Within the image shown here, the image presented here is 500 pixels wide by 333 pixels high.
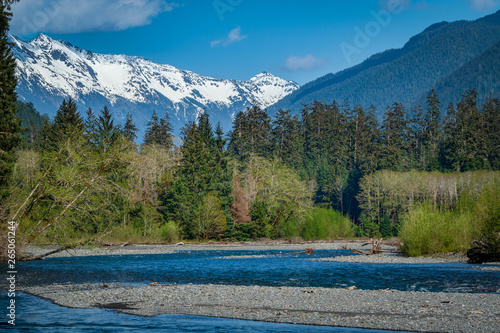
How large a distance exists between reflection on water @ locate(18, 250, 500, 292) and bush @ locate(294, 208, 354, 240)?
37133mm

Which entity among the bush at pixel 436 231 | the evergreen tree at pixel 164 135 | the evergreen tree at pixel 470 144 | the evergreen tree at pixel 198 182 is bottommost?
the bush at pixel 436 231

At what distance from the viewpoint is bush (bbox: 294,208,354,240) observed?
75.2m

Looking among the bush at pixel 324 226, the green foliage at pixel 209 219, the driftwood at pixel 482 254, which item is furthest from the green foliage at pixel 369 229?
the driftwood at pixel 482 254

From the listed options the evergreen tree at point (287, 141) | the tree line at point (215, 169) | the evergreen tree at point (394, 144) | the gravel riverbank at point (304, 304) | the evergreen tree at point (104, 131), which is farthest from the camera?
the evergreen tree at point (287, 141)

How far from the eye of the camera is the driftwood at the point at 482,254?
110ft

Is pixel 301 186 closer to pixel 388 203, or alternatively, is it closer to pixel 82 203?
pixel 388 203

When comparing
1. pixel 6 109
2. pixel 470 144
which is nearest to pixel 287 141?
pixel 470 144

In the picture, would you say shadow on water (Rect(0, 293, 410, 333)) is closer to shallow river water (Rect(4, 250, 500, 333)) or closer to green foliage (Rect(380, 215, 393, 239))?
shallow river water (Rect(4, 250, 500, 333))

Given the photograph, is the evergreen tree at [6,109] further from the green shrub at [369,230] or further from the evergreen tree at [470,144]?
the evergreen tree at [470,144]

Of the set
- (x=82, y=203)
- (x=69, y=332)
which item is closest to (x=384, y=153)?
(x=82, y=203)

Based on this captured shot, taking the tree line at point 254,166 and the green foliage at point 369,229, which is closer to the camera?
the tree line at point 254,166

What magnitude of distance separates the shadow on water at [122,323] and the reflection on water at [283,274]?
8903 mm

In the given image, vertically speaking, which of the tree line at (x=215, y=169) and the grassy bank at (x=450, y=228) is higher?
the tree line at (x=215, y=169)

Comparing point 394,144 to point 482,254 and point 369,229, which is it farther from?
point 482,254
